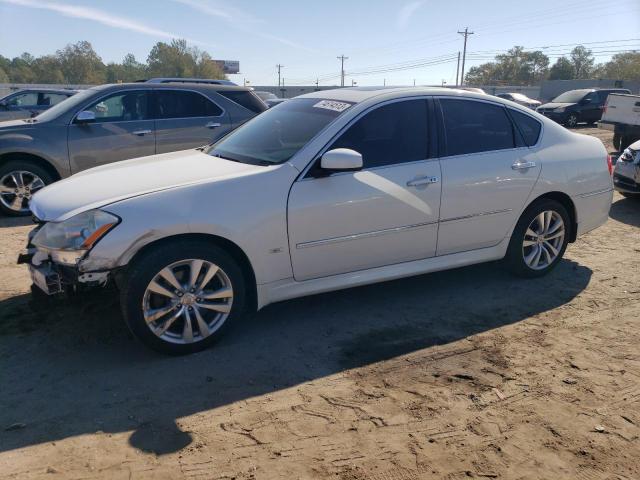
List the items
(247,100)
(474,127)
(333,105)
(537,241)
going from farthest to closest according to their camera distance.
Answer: (247,100) → (537,241) → (474,127) → (333,105)

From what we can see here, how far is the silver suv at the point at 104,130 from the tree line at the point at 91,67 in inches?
3372

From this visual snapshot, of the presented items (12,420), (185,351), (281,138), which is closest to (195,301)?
(185,351)

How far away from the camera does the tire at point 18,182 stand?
6859 millimetres

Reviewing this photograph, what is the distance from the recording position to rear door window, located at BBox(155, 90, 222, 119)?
25.1ft

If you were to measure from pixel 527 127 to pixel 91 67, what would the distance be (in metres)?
103

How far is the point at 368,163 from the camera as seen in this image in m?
3.88

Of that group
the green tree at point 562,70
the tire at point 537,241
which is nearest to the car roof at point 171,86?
the tire at point 537,241

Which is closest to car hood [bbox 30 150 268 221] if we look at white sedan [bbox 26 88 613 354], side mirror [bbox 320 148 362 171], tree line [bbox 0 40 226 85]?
white sedan [bbox 26 88 613 354]

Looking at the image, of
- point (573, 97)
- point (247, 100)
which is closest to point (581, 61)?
point (573, 97)

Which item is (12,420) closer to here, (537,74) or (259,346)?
(259,346)

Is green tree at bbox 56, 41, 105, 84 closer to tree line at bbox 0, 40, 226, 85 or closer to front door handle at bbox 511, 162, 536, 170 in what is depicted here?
tree line at bbox 0, 40, 226, 85

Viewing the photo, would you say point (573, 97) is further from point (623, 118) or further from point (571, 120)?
point (623, 118)

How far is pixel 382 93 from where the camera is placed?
13.6ft

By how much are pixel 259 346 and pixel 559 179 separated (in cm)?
310
